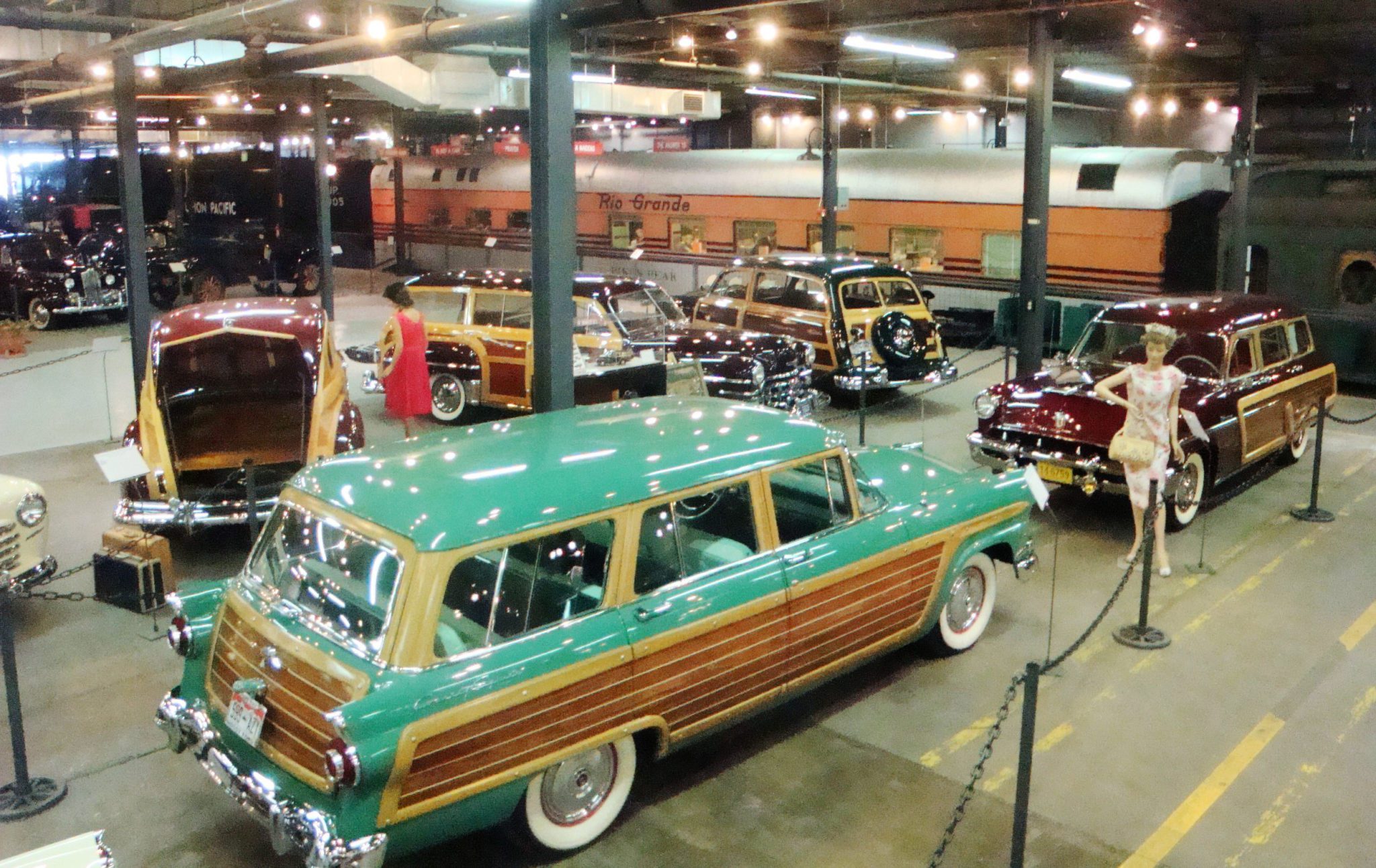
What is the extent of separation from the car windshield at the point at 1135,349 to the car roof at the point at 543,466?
515 cm

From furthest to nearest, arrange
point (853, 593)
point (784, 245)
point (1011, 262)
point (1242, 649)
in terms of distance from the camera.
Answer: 1. point (784, 245)
2. point (1011, 262)
3. point (1242, 649)
4. point (853, 593)

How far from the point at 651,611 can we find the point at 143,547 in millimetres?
4408

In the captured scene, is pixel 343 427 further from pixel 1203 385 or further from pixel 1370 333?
pixel 1370 333

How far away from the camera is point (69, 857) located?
296 centimetres

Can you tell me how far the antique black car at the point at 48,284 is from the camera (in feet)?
67.6

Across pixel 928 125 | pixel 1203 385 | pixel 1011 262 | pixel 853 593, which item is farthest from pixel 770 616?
pixel 928 125

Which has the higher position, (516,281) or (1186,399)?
(516,281)

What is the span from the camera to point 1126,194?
16.7 meters

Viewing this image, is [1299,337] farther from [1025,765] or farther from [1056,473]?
[1025,765]

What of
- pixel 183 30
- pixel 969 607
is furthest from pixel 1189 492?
pixel 183 30

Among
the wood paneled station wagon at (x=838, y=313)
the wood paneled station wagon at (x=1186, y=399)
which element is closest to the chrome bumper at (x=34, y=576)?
the wood paneled station wagon at (x=1186, y=399)

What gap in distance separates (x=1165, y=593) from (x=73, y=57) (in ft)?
45.7

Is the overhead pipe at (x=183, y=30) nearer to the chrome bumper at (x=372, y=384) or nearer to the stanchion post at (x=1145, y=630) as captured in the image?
the chrome bumper at (x=372, y=384)

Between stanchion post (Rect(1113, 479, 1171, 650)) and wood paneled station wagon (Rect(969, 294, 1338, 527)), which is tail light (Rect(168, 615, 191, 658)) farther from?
wood paneled station wagon (Rect(969, 294, 1338, 527))
